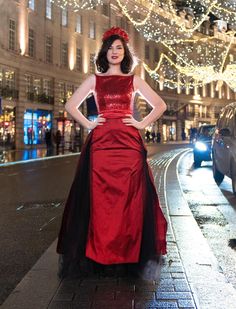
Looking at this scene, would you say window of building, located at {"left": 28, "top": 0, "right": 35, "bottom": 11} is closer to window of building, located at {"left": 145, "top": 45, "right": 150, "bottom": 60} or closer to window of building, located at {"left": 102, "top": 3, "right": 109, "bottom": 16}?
window of building, located at {"left": 102, "top": 3, "right": 109, "bottom": 16}

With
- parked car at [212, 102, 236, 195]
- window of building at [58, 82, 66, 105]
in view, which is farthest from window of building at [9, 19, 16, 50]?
parked car at [212, 102, 236, 195]

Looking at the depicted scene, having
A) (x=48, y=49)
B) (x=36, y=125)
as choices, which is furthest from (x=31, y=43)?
(x=36, y=125)

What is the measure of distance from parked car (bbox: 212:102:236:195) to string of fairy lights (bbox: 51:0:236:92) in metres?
15.5

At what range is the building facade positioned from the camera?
129 feet

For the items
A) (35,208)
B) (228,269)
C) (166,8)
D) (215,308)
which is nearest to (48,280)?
(215,308)

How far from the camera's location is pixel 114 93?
441cm

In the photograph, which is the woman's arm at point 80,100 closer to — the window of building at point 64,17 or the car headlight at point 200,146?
the car headlight at point 200,146

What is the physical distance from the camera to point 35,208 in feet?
31.0

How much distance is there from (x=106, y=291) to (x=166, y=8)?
53.7 m

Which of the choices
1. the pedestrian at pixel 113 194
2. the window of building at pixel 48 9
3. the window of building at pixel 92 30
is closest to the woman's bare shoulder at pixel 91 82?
the pedestrian at pixel 113 194

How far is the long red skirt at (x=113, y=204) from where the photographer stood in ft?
13.9

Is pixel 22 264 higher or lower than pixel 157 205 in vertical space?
lower

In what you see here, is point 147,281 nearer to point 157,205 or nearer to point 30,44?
point 157,205

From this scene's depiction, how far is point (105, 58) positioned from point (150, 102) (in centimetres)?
56
